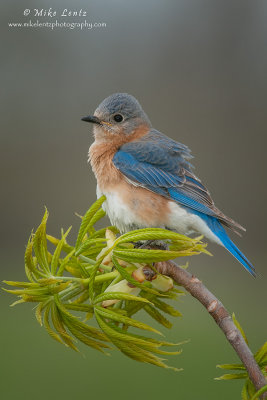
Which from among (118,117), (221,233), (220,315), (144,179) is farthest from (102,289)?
(118,117)

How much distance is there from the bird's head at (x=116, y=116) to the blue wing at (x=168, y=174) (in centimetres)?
11

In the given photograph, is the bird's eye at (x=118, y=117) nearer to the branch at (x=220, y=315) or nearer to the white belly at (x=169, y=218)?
the white belly at (x=169, y=218)

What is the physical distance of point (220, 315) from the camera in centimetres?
104

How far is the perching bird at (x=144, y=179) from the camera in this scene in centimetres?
229

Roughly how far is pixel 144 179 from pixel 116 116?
47 centimetres

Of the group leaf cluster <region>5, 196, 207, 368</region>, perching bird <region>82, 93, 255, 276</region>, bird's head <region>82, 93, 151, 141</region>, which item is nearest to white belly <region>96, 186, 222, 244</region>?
Answer: perching bird <region>82, 93, 255, 276</region>

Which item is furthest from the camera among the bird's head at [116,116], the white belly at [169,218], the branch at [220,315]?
the bird's head at [116,116]

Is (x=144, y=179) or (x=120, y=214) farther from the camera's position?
(x=144, y=179)

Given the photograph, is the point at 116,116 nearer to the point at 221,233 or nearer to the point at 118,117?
the point at 118,117

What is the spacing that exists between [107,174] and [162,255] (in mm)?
1526

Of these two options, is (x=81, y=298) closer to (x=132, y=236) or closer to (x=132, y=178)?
(x=132, y=236)

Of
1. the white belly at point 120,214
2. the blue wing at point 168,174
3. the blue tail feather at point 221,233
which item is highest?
the blue wing at point 168,174

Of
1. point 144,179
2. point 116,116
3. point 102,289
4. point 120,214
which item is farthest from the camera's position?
point 116,116

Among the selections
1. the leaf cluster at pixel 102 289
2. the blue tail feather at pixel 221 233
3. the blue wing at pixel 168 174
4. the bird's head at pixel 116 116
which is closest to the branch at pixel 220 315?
the leaf cluster at pixel 102 289
